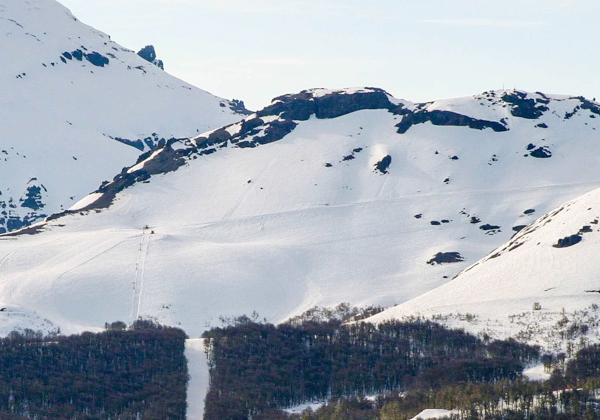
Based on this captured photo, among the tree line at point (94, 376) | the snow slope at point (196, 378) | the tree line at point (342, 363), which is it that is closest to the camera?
the tree line at point (94, 376)

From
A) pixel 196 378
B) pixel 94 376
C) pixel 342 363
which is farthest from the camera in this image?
pixel 342 363

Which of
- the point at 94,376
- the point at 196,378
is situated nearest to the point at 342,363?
the point at 196,378

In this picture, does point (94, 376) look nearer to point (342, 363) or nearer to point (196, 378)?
point (196, 378)

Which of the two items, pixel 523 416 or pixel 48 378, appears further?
pixel 48 378

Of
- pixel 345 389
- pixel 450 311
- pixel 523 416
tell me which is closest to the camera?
pixel 523 416

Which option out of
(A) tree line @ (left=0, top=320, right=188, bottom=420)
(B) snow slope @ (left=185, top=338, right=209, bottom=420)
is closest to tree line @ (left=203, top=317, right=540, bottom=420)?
(B) snow slope @ (left=185, top=338, right=209, bottom=420)

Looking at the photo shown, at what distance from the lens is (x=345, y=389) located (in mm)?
180500

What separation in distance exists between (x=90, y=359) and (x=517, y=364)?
6807 cm

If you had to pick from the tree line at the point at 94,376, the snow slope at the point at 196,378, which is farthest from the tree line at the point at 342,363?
the tree line at the point at 94,376

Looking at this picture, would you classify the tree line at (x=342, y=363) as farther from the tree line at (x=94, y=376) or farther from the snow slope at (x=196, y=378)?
the tree line at (x=94, y=376)

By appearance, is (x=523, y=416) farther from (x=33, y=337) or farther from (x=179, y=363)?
(x=33, y=337)

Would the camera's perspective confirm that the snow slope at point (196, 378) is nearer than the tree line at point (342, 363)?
No

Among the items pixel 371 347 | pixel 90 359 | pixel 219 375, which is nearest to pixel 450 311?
pixel 371 347

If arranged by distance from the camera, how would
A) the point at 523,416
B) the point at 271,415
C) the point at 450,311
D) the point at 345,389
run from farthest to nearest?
the point at 450,311 < the point at 345,389 < the point at 271,415 < the point at 523,416
